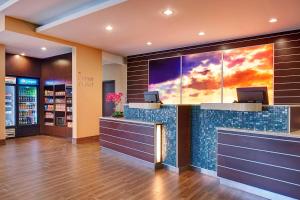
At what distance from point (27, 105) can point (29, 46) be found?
251 cm

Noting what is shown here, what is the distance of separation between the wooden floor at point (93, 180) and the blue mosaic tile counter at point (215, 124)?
349mm

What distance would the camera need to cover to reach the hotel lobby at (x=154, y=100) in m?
3.17

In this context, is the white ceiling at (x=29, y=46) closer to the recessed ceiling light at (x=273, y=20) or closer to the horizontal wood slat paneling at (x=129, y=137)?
the horizontal wood slat paneling at (x=129, y=137)

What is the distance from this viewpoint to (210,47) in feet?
21.8

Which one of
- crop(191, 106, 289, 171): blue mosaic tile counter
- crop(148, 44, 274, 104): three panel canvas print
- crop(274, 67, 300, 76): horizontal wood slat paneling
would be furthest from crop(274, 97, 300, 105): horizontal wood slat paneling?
crop(191, 106, 289, 171): blue mosaic tile counter

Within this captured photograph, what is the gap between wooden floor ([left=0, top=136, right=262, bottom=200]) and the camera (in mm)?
3113

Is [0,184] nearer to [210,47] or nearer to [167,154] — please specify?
[167,154]

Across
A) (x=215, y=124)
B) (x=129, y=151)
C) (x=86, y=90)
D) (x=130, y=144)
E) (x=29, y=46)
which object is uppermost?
(x=29, y=46)

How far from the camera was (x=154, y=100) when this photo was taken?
4.73 metres

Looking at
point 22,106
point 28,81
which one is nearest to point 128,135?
point 22,106

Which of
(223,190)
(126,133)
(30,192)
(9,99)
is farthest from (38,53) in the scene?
(223,190)

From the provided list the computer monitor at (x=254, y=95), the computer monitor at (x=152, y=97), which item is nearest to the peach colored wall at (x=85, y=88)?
the computer monitor at (x=152, y=97)

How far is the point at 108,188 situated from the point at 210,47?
16.7 feet

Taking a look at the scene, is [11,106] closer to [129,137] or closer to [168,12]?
[129,137]
